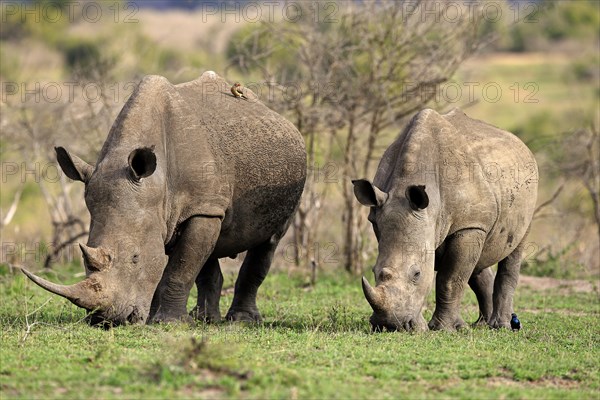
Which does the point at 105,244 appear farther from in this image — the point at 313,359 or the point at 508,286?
the point at 508,286

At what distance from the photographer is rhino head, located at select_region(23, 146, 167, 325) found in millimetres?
10484

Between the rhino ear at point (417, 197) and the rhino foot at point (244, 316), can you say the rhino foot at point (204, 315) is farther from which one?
the rhino ear at point (417, 197)

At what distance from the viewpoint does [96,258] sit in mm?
10398

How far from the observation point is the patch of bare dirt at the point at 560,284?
53.8 feet

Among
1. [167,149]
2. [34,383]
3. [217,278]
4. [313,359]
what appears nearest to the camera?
[34,383]

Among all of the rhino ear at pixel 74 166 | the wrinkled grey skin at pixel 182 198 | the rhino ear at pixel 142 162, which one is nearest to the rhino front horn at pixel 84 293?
the wrinkled grey skin at pixel 182 198

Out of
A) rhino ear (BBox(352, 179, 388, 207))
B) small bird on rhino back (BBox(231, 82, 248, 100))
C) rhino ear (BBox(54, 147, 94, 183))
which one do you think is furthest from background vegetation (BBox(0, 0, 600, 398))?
small bird on rhino back (BBox(231, 82, 248, 100))

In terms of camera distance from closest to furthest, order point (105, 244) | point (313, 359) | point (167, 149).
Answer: point (313, 359) → point (105, 244) → point (167, 149)

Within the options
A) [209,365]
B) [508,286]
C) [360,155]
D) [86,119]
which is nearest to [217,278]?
[508,286]

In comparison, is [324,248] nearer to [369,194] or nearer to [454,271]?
[454,271]

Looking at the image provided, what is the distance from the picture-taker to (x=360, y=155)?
18.3 m

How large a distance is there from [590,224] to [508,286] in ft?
22.6

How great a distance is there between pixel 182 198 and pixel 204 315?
1849 millimetres

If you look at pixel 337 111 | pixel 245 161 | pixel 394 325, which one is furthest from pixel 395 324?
pixel 337 111
